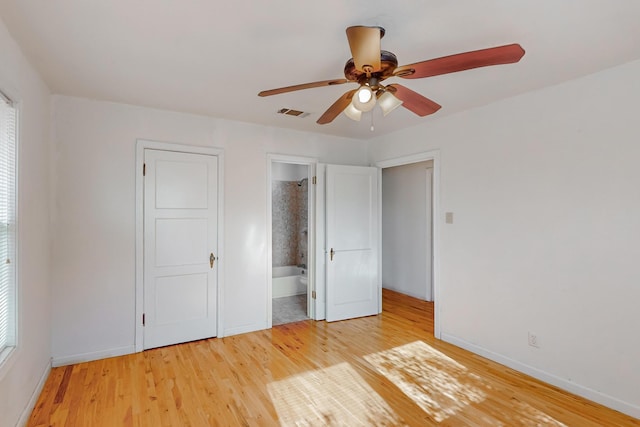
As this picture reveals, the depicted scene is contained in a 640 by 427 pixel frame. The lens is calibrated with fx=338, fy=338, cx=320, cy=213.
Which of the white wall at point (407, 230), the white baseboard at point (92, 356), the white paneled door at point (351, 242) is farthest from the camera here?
the white wall at point (407, 230)

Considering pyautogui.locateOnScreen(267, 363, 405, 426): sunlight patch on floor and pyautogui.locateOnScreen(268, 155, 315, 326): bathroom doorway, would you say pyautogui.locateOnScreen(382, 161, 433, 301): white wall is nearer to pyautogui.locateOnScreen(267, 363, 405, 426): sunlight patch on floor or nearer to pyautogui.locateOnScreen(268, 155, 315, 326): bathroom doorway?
pyautogui.locateOnScreen(268, 155, 315, 326): bathroom doorway

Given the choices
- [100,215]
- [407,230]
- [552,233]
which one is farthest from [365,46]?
[407,230]

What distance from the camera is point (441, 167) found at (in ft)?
12.3

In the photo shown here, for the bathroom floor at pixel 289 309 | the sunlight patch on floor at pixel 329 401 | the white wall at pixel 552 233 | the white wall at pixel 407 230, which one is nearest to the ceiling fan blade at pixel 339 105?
the white wall at pixel 552 233

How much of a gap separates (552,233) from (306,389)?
2387mm

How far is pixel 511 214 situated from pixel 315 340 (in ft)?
7.75

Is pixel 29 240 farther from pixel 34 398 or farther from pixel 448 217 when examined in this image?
pixel 448 217

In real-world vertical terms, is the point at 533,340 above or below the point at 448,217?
below

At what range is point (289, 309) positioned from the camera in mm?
4895

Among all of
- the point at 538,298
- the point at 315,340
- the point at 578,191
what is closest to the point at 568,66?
the point at 578,191

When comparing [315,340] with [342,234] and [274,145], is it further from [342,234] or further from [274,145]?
[274,145]

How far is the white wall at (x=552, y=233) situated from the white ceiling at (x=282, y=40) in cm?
33

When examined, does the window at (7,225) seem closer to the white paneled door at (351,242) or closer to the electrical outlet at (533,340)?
the white paneled door at (351,242)

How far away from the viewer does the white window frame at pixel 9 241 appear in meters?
2.01
